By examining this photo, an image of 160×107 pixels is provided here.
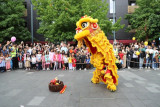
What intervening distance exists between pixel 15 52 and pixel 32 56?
1.50 meters

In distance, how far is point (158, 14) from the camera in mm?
17297

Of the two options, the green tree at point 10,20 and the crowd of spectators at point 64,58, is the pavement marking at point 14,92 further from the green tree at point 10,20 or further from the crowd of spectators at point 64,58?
the green tree at point 10,20

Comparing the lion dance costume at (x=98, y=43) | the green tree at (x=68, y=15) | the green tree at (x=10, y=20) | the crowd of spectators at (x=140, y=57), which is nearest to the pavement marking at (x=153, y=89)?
the lion dance costume at (x=98, y=43)

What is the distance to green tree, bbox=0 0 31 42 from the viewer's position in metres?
15.4

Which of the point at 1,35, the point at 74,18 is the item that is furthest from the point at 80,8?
the point at 1,35

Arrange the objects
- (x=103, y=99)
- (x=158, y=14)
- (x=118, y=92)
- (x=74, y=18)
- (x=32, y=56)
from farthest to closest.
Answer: (x=158, y=14) < (x=74, y=18) < (x=32, y=56) < (x=118, y=92) < (x=103, y=99)

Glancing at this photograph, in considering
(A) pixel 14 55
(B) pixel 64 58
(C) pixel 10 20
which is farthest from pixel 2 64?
(C) pixel 10 20

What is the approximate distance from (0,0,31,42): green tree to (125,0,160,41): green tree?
576 inches

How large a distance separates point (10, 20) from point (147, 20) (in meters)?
16.8

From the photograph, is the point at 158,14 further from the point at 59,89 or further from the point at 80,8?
the point at 59,89

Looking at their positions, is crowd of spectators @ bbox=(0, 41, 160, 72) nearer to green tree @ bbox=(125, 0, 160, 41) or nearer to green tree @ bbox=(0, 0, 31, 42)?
→ green tree @ bbox=(0, 0, 31, 42)

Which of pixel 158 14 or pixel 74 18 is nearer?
pixel 74 18

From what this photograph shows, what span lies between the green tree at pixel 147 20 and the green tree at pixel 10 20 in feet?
48.0

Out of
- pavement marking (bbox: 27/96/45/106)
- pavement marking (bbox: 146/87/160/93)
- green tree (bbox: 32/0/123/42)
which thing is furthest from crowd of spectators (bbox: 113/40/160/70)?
pavement marking (bbox: 27/96/45/106)
